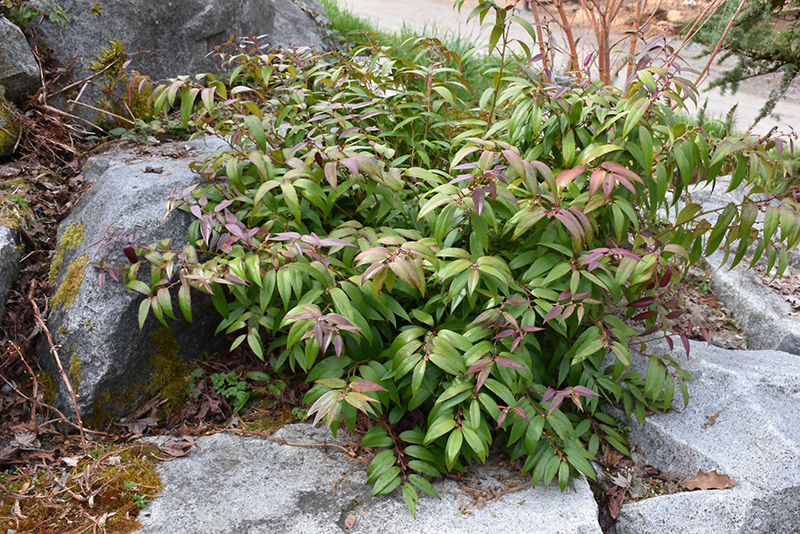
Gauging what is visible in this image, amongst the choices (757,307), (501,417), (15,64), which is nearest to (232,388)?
(501,417)

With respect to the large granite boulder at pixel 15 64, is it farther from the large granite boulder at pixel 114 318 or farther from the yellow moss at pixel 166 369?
the yellow moss at pixel 166 369

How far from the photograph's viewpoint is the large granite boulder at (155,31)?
3.07m

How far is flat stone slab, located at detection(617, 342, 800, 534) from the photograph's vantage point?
6.07 feet

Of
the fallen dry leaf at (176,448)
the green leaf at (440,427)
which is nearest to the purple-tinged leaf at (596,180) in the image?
the green leaf at (440,427)

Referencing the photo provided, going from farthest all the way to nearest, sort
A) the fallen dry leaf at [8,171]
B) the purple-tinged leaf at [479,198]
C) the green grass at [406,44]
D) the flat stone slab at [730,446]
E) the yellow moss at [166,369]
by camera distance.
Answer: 1. the green grass at [406,44]
2. the fallen dry leaf at [8,171]
3. the yellow moss at [166,369]
4. the flat stone slab at [730,446]
5. the purple-tinged leaf at [479,198]

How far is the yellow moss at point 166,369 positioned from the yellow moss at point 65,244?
550mm

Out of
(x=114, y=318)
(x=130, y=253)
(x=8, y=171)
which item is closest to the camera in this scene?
(x=130, y=253)

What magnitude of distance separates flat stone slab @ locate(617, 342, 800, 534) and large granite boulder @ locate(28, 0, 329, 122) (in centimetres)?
265

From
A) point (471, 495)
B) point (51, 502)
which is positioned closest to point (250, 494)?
point (51, 502)

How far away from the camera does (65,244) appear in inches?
95.9

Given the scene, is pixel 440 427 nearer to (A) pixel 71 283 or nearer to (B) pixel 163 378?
(B) pixel 163 378

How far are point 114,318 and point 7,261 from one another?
0.60 meters

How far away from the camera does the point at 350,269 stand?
2.04m

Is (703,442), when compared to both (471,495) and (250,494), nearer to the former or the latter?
(471,495)
